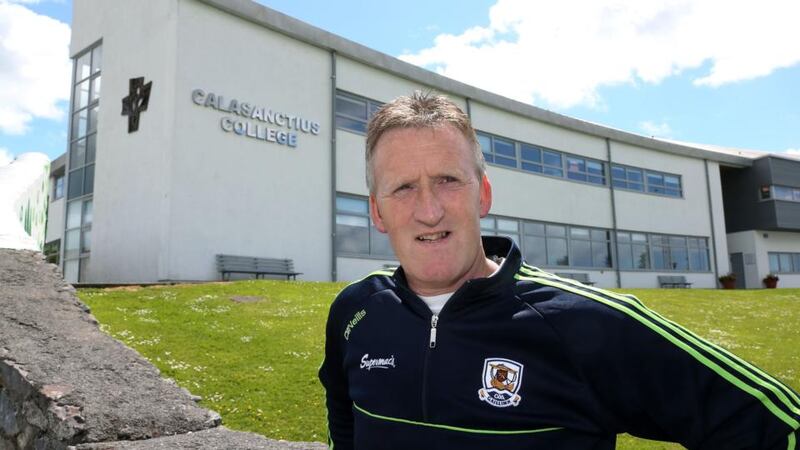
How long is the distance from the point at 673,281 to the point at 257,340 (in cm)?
2734

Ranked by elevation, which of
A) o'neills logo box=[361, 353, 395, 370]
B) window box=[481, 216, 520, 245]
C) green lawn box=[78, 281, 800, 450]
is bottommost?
green lawn box=[78, 281, 800, 450]

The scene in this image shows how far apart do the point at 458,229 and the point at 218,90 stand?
16.3m

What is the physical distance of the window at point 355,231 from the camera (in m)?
19.0

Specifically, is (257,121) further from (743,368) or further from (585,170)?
(585,170)

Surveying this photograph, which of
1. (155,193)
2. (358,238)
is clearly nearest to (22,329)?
(155,193)

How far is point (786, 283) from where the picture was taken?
35.2 meters

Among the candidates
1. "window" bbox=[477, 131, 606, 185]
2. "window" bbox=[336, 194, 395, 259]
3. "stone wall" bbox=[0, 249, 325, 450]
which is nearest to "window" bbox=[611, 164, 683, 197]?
"window" bbox=[477, 131, 606, 185]

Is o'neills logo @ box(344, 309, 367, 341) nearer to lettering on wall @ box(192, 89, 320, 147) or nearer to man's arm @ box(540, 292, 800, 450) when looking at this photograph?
man's arm @ box(540, 292, 800, 450)

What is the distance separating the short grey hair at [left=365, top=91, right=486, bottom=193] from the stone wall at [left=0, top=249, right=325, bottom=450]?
9.59 feet

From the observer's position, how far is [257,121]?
57.2 ft

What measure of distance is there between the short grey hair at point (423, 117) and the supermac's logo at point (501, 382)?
64 centimetres

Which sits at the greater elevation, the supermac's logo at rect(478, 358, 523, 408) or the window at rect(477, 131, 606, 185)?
the window at rect(477, 131, 606, 185)

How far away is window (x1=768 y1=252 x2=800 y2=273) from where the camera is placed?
35.6 m

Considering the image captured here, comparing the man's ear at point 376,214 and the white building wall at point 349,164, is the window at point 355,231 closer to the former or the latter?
the white building wall at point 349,164
